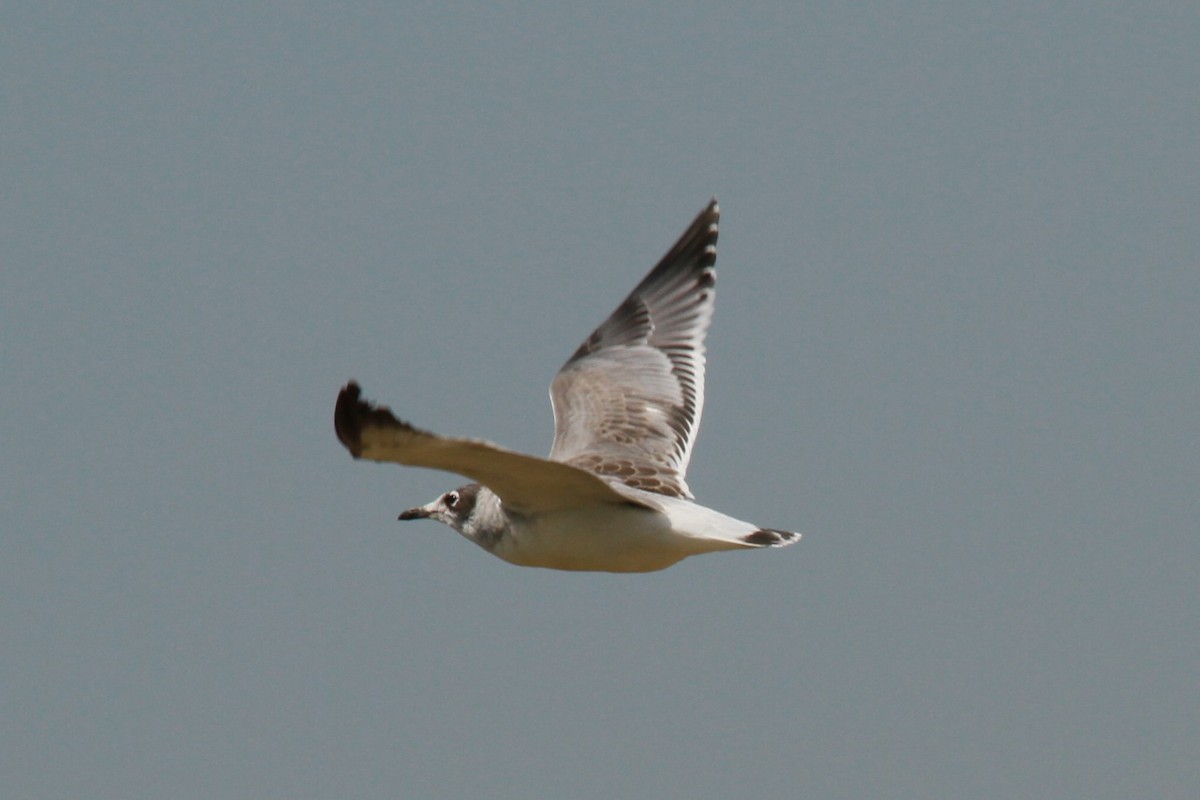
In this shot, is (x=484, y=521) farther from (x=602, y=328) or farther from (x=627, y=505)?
(x=602, y=328)

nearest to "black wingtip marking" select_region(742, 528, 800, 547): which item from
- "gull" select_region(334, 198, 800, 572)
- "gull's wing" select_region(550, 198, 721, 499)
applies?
"gull" select_region(334, 198, 800, 572)

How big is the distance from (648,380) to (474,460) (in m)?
5.63

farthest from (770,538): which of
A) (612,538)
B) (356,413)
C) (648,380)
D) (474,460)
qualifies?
(648,380)

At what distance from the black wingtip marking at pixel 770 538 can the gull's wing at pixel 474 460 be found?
2.66 ft

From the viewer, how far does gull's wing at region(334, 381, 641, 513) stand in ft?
29.8

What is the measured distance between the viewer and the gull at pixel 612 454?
973cm

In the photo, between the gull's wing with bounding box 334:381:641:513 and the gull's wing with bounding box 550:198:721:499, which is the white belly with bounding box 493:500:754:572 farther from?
the gull's wing with bounding box 550:198:721:499

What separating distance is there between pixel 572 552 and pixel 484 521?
0.86 metres

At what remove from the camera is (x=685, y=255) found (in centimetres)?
1673

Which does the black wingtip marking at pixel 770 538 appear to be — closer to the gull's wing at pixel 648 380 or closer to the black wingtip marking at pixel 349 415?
the gull's wing at pixel 648 380

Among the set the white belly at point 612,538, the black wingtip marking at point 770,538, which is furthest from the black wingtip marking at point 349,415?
the black wingtip marking at point 770,538

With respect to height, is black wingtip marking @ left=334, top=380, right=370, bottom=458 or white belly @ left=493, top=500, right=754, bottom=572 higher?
white belly @ left=493, top=500, right=754, bottom=572

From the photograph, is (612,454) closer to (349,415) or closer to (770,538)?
(770,538)

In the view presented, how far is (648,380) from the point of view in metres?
15.4
